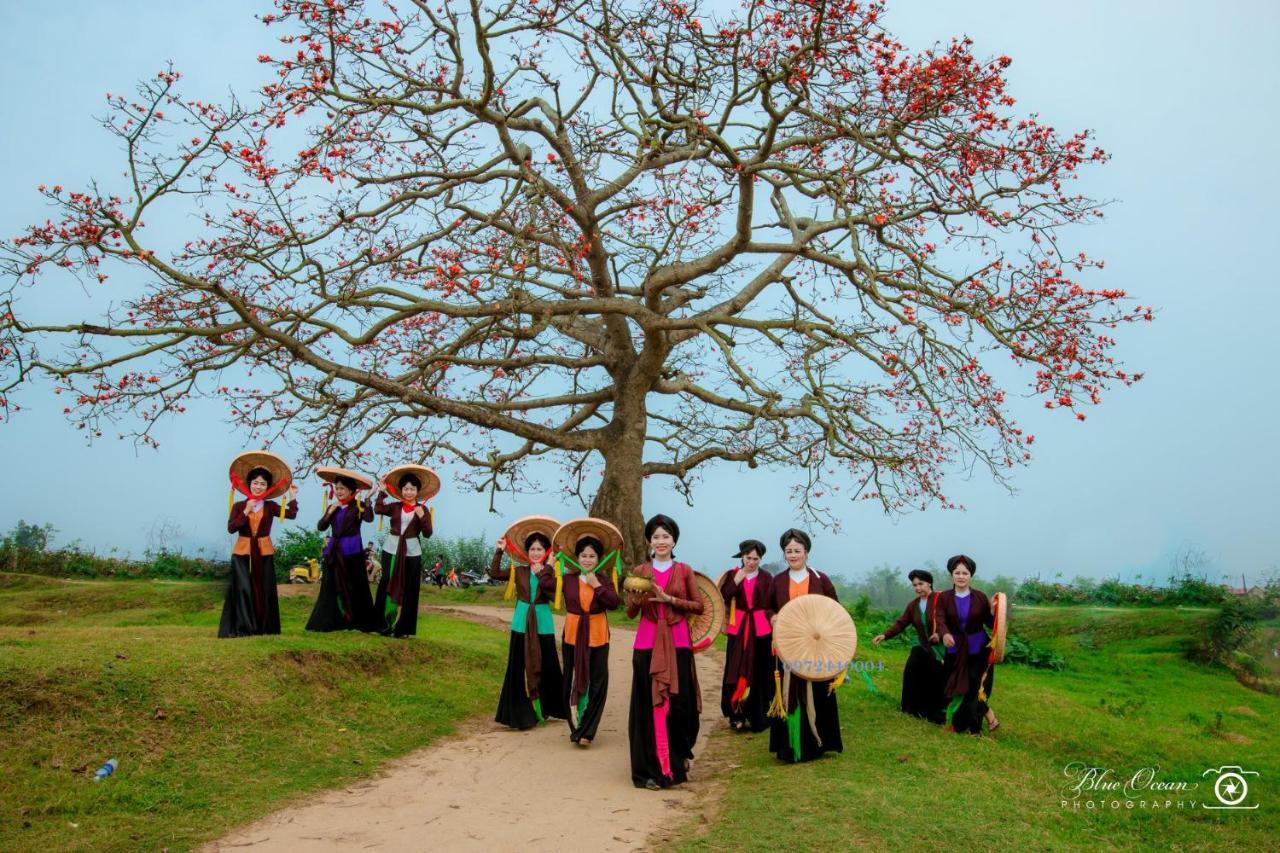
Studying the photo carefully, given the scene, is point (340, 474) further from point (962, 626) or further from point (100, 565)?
point (100, 565)

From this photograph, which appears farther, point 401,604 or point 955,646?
point 401,604

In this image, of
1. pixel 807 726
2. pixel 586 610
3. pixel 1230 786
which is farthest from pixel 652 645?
pixel 1230 786

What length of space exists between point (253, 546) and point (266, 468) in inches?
31.8

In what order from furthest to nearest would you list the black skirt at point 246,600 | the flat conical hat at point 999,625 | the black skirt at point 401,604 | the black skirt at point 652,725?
the black skirt at point 401,604
the black skirt at point 246,600
the flat conical hat at point 999,625
the black skirt at point 652,725

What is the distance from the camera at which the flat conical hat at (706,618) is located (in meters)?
7.99

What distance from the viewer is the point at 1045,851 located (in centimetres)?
587

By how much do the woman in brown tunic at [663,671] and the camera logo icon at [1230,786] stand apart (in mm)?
3832

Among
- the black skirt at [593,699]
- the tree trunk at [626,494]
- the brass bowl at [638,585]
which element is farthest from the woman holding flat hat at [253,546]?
the tree trunk at [626,494]

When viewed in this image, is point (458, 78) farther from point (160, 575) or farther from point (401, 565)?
point (160, 575)

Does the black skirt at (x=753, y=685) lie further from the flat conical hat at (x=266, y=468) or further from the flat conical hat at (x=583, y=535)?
the flat conical hat at (x=266, y=468)

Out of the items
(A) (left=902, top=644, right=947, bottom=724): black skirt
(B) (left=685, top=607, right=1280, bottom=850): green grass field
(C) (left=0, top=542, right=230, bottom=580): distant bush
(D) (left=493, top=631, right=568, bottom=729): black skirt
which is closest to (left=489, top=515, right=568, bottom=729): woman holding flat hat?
(D) (left=493, top=631, right=568, bottom=729): black skirt

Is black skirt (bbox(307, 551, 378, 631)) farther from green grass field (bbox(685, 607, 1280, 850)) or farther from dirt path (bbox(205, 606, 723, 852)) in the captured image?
green grass field (bbox(685, 607, 1280, 850))

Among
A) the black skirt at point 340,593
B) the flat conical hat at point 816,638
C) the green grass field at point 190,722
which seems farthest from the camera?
the black skirt at point 340,593

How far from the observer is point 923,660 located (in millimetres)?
9398
